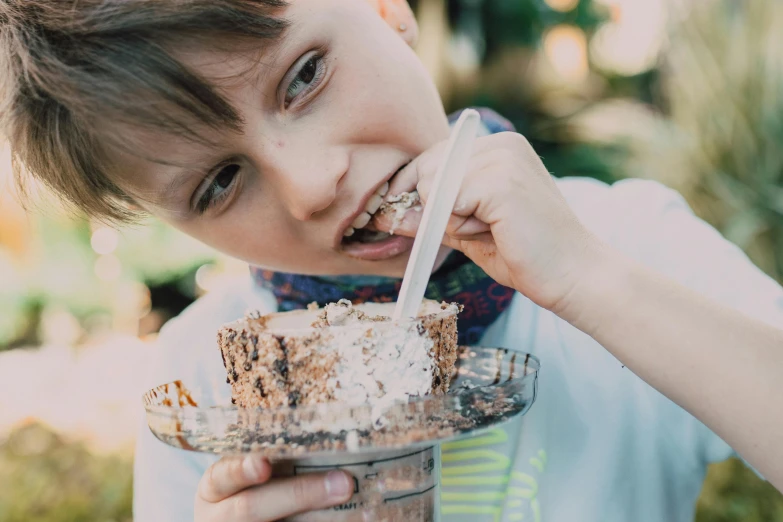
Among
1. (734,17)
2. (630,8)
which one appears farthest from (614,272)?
(630,8)

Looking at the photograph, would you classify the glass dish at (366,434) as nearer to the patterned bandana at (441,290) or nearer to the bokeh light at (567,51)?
the patterned bandana at (441,290)

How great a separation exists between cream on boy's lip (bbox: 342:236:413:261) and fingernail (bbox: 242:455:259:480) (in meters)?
0.32

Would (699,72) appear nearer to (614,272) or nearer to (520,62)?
(520,62)

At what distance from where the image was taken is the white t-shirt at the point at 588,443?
951mm

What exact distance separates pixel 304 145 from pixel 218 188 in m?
0.14

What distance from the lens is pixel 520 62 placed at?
3.08m

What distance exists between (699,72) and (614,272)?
2.39 m

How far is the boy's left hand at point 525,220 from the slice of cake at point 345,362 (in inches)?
4.5

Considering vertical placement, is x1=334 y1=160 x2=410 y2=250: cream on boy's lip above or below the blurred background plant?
below

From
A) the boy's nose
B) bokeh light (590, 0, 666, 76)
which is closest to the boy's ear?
the boy's nose

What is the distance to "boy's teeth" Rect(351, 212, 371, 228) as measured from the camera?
0.79 metres

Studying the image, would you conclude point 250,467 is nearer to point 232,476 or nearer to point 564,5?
point 232,476

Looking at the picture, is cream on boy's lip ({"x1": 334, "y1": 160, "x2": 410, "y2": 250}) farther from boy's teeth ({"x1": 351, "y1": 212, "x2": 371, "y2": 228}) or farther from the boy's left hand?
the boy's left hand

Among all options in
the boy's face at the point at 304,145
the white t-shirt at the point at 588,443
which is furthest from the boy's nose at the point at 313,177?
the white t-shirt at the point at 588,443
